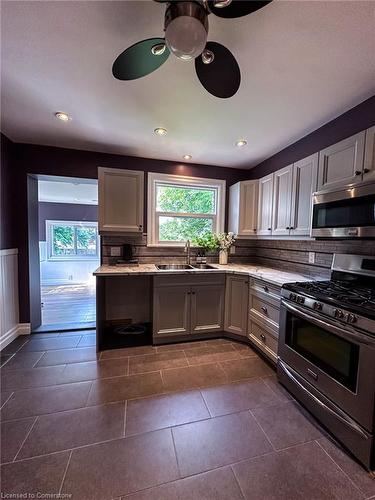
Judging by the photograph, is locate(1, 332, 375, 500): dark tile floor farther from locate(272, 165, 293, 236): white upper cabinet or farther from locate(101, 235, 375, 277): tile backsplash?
locate(272, 165, 293, 236): white upper cabinet

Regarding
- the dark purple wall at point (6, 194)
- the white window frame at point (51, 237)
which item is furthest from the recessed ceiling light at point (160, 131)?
the white window frame at point (51, 237)

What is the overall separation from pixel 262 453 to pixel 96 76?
8.88 feet

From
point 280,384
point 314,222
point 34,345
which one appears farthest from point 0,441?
point 314,222

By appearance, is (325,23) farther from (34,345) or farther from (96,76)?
(34,345)

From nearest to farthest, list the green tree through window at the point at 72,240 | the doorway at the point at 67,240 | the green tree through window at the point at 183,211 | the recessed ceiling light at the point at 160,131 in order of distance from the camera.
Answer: the recessed ceiling light at the point at 160,131
the green tree through window at the point at 183,211
the doorway at the point at 67,240
the green tree through window at the point at 72,240

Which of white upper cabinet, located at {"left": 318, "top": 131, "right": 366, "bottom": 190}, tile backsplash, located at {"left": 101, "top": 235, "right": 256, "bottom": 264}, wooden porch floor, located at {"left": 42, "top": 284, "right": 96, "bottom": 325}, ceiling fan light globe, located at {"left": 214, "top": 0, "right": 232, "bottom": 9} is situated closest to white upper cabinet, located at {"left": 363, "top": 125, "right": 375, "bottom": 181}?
white upper cabinet, located at {"left": 318, "top": 131, "right": 366, "bottom": 190}

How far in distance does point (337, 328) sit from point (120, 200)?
2.50 metres

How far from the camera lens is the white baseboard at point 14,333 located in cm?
250

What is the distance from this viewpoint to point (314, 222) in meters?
1.97

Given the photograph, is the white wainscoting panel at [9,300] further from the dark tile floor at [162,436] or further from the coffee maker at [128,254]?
the coffee maker at [128,254]

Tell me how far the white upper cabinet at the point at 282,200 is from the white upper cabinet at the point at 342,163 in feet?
1.38

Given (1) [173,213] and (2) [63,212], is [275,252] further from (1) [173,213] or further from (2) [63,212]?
(2) [63,212]

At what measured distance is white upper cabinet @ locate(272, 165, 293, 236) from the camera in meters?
2.42

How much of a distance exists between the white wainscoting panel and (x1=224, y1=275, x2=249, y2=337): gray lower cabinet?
2590mm
